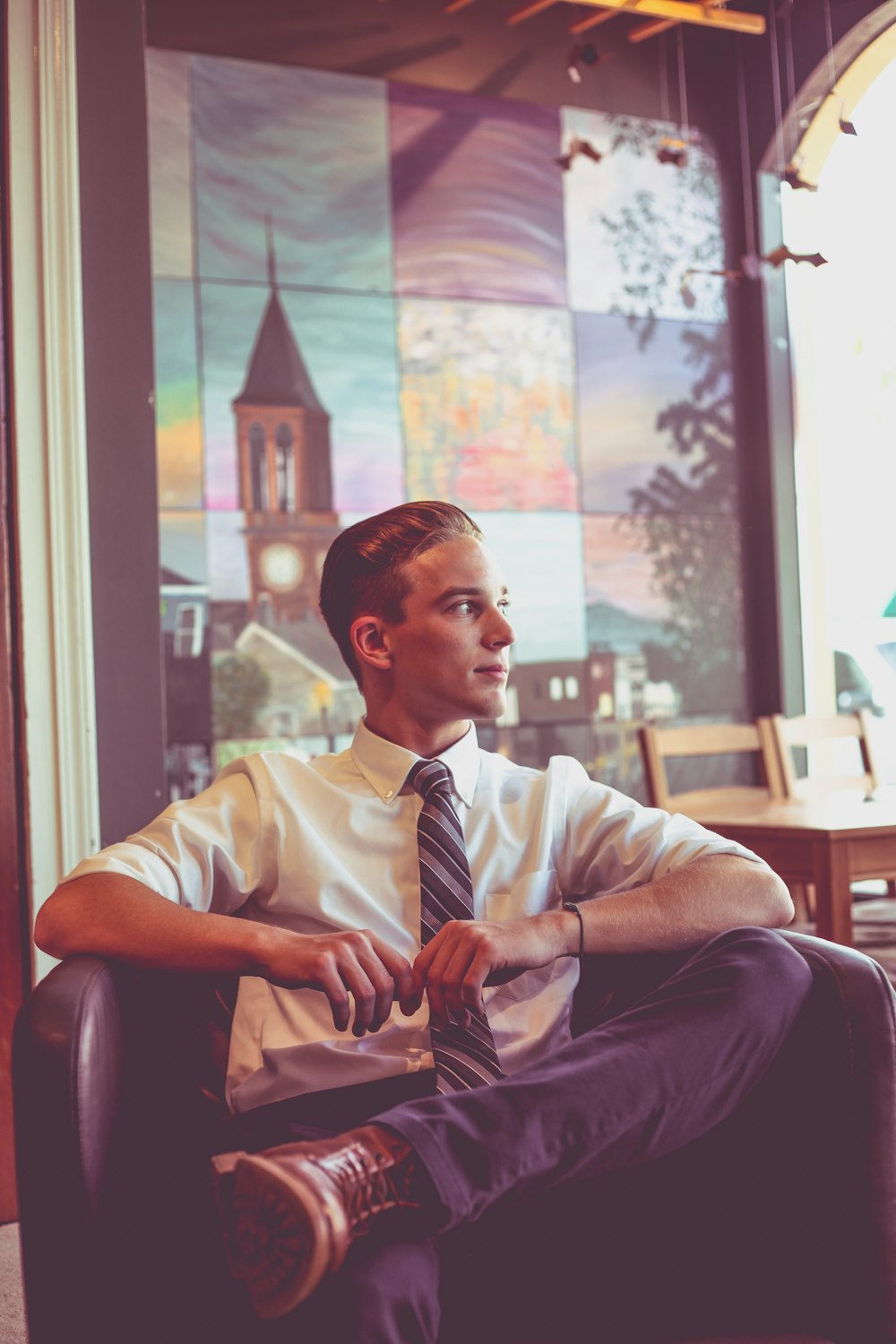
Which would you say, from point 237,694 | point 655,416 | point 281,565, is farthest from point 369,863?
point 655,416

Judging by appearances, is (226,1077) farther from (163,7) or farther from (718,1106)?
(163,7)

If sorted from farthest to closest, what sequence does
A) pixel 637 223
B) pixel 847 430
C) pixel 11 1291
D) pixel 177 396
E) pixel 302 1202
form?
pixel 847 430, pixel 637 223, pixel 177 396, pixel 11 1291, pixel 302 1202

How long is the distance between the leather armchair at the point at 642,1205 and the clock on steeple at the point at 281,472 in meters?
3.80

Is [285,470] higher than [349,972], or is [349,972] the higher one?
[285,470]

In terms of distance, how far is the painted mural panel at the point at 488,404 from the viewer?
5.54 m

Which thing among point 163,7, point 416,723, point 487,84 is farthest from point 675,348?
point 416,723

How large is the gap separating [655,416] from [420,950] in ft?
15.3

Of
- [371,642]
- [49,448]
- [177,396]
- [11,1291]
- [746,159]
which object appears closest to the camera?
[371,642]

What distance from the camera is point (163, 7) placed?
509 cm

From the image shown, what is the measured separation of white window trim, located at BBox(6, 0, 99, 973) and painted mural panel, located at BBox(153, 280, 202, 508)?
2.53m

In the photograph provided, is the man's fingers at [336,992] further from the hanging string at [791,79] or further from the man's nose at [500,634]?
the hanging string at [791,79]

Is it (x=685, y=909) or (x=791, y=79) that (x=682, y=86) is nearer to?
(x=791, y=79)

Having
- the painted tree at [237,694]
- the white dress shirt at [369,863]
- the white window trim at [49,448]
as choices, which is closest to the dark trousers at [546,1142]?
the white dress shirt at [369,863]

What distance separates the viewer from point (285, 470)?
5281 millimetres
